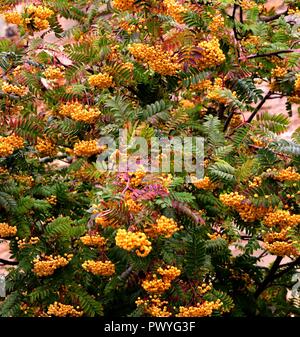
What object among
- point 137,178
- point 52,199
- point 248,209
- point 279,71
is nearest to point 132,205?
point 137,178

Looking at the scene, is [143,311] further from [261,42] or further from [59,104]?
[261,42]

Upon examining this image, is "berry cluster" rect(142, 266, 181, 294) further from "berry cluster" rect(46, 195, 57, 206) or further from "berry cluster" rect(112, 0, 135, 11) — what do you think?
"berry cluster" rect(112, 0, 135, 11)

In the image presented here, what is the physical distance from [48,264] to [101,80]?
969mm

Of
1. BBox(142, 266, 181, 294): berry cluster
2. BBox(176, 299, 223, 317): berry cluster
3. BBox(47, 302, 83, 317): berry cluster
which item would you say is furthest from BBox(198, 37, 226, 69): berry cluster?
BBox(47, 302, 83, 317): berry cluster

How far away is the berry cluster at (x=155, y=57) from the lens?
3602 millimetres

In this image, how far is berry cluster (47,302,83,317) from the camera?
3566 millimetres

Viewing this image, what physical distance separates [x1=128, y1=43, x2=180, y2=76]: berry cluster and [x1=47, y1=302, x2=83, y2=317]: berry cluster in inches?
48.6

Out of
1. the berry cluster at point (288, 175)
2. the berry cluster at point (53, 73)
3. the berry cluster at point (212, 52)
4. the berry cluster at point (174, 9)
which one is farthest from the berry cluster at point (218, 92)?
the berry cluster at point (53, 73)

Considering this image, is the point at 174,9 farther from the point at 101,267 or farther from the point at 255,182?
the point at 101,267

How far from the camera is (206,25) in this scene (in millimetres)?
3939

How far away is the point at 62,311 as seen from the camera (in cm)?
357

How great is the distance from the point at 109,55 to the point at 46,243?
106 centimetres

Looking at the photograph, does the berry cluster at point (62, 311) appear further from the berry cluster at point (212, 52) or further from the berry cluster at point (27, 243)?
the berry cluster at point (212, 52)

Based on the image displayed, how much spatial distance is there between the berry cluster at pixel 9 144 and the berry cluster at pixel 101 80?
18.5 inches
